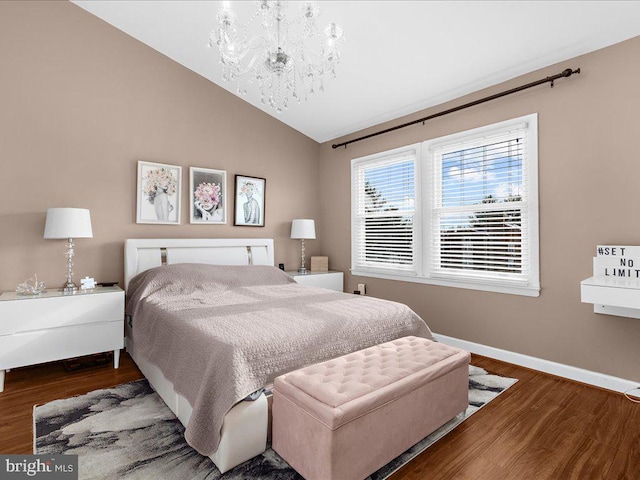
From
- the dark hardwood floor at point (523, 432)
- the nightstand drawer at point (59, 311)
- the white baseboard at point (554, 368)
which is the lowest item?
the dark hardwood floor at point (523, 432)

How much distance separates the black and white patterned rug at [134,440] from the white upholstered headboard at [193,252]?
4.18 ft

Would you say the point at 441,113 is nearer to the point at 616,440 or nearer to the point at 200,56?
the point at 200,56

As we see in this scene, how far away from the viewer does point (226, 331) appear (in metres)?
1.96

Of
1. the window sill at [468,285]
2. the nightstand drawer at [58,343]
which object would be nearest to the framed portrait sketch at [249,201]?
the window sill at [468,285]

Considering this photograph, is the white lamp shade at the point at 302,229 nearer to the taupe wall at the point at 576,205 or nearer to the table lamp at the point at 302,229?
the table lamp at the point at 302,229

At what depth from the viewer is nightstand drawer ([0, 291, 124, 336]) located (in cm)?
256

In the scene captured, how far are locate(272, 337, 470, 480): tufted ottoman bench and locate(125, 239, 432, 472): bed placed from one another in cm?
15

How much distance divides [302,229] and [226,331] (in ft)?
8.69

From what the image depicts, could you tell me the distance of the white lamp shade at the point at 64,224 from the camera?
2.85m

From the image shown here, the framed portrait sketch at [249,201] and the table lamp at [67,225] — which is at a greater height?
the framed portrait sketch at [249,201]

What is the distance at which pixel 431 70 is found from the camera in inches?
127

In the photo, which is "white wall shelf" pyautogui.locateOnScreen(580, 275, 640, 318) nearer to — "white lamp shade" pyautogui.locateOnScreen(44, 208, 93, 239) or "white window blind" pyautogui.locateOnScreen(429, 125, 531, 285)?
"white window blind" pyautogui.locateOnScreen(429, 125, 531, 285)

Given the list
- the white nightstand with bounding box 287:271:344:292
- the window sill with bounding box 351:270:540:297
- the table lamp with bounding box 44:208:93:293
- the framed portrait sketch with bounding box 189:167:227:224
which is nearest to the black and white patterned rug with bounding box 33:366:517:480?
the window sill with bounding box 351:270:540:297

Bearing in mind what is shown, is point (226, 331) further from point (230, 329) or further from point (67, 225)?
point (67, 225)
